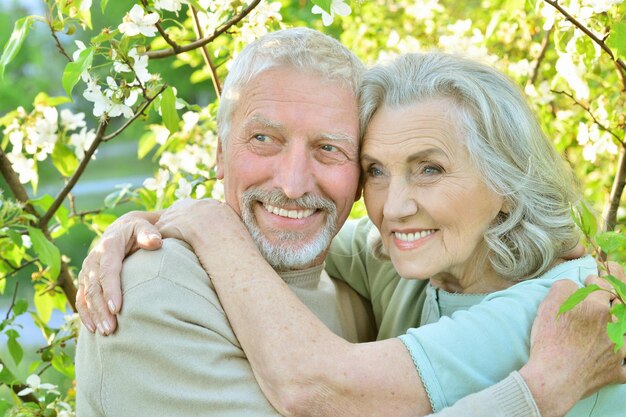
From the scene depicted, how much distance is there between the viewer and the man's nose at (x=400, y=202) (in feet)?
8.70

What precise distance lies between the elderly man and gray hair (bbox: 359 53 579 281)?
0.19 m

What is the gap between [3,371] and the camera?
3275 millimetres

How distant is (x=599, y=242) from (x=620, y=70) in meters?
1.71

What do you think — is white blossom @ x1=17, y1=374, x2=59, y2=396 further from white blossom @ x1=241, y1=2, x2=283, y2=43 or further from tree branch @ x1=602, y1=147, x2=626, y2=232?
tree branch @ x1=602, y1=147, x2=626, y2=232

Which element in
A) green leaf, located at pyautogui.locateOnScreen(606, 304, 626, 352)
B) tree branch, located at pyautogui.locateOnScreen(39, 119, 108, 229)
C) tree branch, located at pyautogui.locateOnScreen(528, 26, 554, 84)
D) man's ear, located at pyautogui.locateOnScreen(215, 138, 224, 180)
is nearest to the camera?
green leaf, located at pyautogui.locateOnScreen(606, 304, 626, 352)

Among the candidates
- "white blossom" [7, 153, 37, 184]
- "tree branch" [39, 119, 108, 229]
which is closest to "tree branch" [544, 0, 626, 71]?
"tree branch" [39, 119, 108, 229]

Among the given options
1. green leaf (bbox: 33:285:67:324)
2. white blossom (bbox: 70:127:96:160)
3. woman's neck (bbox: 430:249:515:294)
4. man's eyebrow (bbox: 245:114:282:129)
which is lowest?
green leaf (bbox: 33:285:67:324)

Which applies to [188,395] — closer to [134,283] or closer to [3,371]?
[134,283]

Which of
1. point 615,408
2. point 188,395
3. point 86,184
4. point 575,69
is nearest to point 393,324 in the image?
point 615,408

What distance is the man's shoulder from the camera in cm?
234

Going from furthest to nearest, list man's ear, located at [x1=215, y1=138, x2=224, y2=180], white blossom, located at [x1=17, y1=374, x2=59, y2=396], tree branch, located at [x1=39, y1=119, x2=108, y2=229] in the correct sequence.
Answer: white blossom, located at [x1=17, y1=374, x2=59, y2=396] → tree branch, located at [x1=39, y1=119, x2=108, y2=229] → man's ear, located at [x1=215, y1=138, x2=224, y2=180]

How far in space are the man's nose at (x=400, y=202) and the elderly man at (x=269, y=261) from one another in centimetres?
18

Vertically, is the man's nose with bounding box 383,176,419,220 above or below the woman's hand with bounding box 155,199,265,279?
above

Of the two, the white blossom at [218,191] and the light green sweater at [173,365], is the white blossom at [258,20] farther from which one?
the light green sweater at [173,365]
